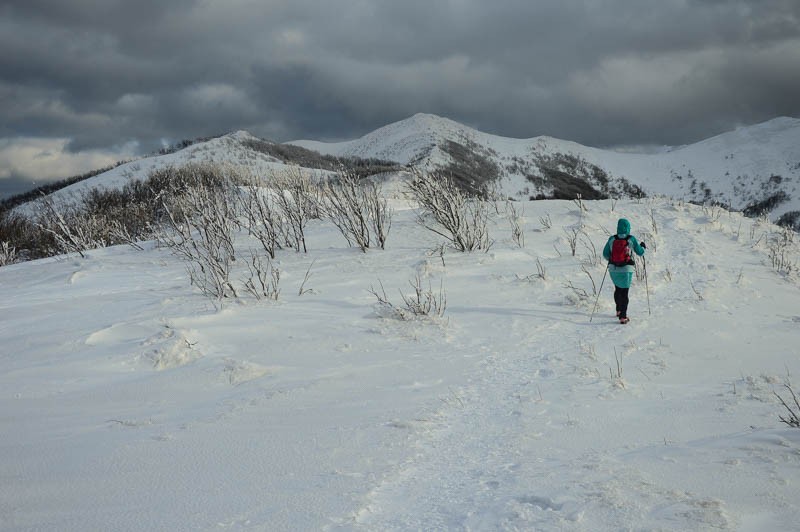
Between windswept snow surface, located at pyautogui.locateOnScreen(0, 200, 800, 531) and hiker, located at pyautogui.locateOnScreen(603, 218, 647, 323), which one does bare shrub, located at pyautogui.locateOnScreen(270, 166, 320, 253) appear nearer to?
windswept snow surface, located at pyautogui.locateOnScreen(0, 200, 800, 531)

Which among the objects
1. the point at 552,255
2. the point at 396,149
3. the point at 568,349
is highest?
the point at 396,149

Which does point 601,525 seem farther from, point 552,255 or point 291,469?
point 552,255

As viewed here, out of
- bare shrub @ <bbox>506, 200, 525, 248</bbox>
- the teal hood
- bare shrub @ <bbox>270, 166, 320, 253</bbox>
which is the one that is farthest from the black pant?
bare shrub @ <bbox>270, 166, 320, 253</bbox>

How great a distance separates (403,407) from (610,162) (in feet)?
387

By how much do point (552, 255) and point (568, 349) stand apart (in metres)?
4.21

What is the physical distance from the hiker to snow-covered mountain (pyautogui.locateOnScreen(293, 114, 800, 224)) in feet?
198

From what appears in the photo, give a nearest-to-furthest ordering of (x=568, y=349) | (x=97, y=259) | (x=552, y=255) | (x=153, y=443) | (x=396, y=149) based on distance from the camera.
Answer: (x=153, y=443) → (x=568, y=349) → (x=552, y=255) → (x=97, y=259) → (x=396, y=149)

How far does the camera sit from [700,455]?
233cm

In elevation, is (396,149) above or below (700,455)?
above

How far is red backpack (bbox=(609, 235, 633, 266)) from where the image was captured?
5.76m

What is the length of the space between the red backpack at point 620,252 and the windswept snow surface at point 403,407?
0.66 meters

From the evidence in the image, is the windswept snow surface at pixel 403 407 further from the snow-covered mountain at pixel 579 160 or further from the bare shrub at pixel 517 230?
the snow-covered mountain at pixel 579 160

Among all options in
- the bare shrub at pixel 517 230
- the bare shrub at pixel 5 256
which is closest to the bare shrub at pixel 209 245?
the bare shrub at pixel 517 230

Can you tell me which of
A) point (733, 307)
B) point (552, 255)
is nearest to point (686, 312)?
point (733, 307)
